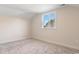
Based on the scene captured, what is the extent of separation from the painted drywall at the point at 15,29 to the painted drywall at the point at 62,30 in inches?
5.7

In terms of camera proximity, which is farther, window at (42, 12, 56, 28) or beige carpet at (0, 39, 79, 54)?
beige carpet at (0, 39, 79, 54)

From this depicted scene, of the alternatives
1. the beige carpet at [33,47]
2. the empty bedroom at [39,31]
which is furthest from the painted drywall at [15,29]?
the beige carpet at [33,47]

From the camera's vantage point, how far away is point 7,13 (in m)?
1.58

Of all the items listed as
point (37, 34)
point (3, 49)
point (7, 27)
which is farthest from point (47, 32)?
point (3, 49)

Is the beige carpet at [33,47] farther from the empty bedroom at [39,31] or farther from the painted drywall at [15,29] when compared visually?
the painted drywall at [15,29]

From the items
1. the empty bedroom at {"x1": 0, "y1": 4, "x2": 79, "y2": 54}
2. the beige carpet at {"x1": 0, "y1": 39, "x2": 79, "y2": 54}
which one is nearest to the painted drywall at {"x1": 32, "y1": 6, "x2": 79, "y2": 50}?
the empty bedroom at {"x1": 0, "y1": 4, "x2": 79, "y2": 54}

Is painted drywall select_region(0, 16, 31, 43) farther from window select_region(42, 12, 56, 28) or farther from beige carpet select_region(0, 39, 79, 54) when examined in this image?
window select_region(42, 12, 56, 28)

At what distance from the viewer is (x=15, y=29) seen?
6.04 ft

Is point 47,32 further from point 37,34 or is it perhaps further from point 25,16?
point 25,16

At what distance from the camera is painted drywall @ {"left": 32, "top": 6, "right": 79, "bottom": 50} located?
1.79 metres

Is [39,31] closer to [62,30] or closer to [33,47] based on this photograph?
[33,47]

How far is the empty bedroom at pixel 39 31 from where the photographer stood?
167cm
